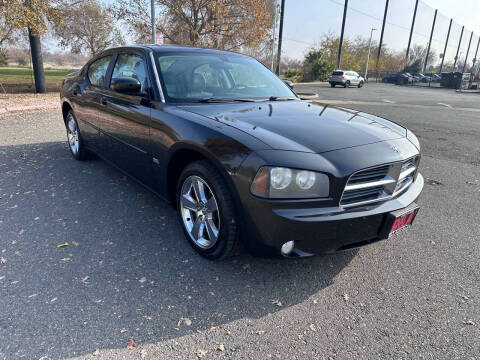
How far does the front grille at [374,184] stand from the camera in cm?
229

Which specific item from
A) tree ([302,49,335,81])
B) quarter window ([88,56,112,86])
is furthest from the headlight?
tree ([302,49,335,81])

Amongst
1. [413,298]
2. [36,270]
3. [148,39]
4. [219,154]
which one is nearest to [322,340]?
[413,298]

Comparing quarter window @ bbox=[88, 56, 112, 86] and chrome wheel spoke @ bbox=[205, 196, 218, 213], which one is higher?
quarter window @ bbox=[88, 56, 112, 86]

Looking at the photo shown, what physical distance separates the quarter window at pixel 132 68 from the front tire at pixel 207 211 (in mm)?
1145

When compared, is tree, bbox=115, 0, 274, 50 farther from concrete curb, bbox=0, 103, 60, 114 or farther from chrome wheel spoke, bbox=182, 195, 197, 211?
chrome wheel spoke, bbox=182, 195, 197, 211

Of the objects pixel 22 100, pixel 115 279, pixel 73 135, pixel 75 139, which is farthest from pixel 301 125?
pixel 22 100

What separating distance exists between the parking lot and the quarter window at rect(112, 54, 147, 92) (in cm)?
136

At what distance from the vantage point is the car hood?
7.78 feet

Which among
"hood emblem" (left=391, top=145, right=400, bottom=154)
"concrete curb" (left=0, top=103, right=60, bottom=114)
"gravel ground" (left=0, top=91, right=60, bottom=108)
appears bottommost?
"concrete curb" (left=0, top=103, right=60, bottom=114)

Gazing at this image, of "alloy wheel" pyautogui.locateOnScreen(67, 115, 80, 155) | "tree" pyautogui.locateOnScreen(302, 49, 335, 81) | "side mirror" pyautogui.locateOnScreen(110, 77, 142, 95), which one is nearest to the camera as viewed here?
"side mirror" pyautogui.locateOnScreen(110, 77, 142, 95)

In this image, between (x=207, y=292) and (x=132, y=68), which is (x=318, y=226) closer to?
(x=207, y=292)

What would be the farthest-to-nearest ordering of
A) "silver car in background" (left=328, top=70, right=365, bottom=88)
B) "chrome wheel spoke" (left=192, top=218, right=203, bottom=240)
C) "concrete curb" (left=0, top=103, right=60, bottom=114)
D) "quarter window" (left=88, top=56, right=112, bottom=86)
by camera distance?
"silver car in background" (left=328, top=70, right=365, bottom=88), "concrete curb" (left=0, top=103, right=60, bottom=114), "quarter window" (left=88, top=56, right=112, bottom=86), "chrome wheel spoke" (left=192, top=218, right=203, bottom=240)

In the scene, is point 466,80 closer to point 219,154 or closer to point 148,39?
point 148,39

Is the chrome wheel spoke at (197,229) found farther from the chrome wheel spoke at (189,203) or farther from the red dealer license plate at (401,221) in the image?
the red dealer license plate at (401,221)
